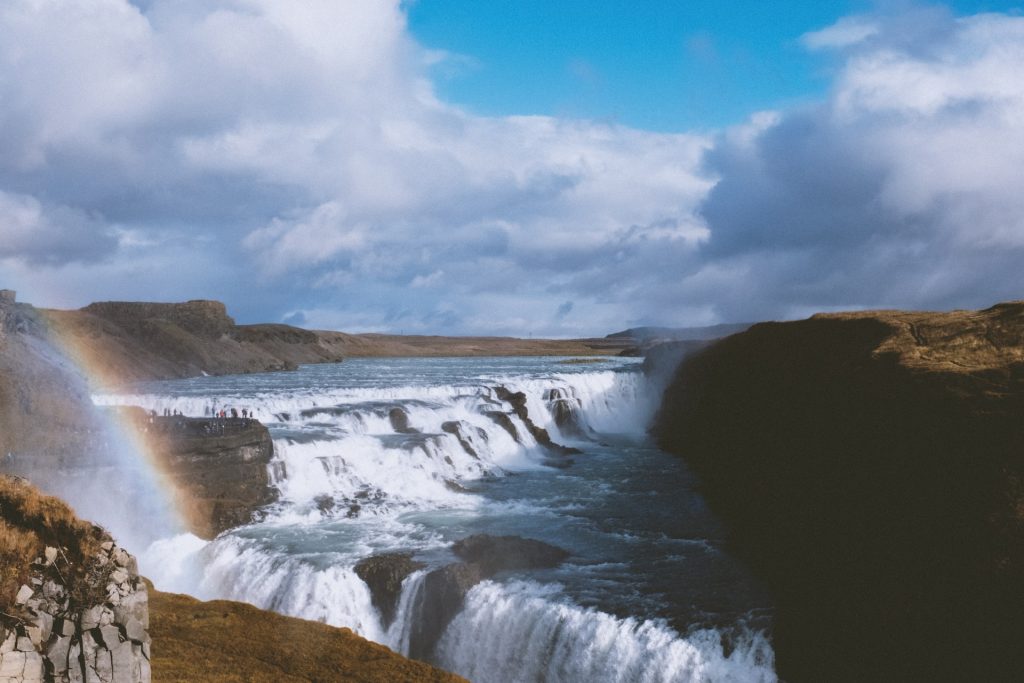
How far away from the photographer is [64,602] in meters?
7.14

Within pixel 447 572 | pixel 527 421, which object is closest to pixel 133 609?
pixel 447 572

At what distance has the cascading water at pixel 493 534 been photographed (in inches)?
565

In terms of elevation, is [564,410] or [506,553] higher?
[564,410]

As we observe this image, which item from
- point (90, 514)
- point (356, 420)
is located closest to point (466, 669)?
point (90, 514)

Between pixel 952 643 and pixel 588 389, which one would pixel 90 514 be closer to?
pixel 952 643

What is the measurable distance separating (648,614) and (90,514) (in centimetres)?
1535

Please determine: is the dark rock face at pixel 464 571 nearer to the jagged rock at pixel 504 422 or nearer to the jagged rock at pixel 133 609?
the jagged rock at pixel 133 609

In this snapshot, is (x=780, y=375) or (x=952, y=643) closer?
(x=952, y=643)

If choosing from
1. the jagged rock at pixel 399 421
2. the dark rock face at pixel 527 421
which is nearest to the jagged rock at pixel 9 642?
the jagged rock at pixel 399 421

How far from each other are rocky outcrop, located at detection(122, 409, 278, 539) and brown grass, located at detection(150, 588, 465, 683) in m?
8.69

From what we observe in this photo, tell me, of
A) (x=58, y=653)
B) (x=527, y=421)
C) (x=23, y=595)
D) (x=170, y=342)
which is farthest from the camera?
(x=170, y=342)

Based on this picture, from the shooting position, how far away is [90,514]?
20.5 meters

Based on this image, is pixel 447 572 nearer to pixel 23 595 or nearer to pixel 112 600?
pixel 112 600

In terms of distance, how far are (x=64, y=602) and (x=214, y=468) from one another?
55.1 ft
